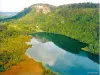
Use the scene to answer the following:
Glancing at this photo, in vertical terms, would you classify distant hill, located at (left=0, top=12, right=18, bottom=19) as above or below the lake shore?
above

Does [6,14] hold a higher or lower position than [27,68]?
higher

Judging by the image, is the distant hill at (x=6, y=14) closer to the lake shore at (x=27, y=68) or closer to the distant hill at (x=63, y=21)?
the distant hill at (x=63, y=21)

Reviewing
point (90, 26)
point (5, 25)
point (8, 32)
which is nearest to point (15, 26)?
point (5, 25)

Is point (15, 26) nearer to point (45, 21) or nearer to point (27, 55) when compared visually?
point (27, 55)

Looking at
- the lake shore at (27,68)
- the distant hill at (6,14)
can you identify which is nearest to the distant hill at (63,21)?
the distant hill at (6,14)

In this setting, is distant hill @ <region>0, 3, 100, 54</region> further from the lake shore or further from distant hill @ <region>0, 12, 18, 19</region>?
the lake shore

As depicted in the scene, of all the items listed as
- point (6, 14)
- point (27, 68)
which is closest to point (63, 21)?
point (6, 14)

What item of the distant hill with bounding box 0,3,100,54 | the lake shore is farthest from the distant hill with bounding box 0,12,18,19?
the lake shore

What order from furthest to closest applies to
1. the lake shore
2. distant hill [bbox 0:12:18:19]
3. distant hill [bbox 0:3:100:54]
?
distant hill [bbox 0:3:100:54] < distant hill [bbox 0:12:18:19] < the lake shore

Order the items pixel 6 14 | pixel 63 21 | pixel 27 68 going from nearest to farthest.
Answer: pixel 27 68
pixel 6 14
pixel 63 21

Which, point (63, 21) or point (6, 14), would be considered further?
point (63, 21)

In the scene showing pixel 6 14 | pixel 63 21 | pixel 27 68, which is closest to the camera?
pixel 27 68

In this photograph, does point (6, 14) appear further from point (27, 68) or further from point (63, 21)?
point (63, 21)
